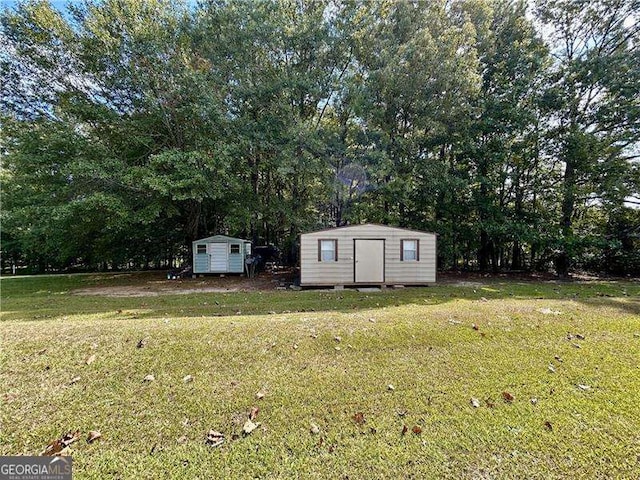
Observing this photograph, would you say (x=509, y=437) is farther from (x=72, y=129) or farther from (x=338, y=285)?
(x=72, y=129)

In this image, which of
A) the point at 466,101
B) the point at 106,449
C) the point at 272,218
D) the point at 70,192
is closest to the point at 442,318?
the point at 106,449

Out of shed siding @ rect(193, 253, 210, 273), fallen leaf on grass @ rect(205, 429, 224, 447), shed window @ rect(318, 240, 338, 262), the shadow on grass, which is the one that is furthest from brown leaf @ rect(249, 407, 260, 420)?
shed siding @ rect(193, 253, 210, 273)

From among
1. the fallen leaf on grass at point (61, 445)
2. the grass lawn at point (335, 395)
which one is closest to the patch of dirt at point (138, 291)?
the grass lawn at point (335, 395)

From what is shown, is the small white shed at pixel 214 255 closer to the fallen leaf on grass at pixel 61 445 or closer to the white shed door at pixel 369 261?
the white shed door at pixel 369 261

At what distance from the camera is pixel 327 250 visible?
10344 mm

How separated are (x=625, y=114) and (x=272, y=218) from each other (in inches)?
623

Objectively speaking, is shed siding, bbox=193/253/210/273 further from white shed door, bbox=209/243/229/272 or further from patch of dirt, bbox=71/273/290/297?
patch of dirt, bbox=71/273/290/297

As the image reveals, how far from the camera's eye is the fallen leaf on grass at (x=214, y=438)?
95.7 inches

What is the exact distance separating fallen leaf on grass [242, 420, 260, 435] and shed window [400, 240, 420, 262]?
28.5 ft

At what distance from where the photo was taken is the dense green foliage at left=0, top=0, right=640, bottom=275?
11.2 metres

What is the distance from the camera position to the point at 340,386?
3156mm

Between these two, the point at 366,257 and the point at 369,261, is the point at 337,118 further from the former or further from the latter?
the point at 369,261

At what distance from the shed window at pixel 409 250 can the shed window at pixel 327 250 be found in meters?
2.39

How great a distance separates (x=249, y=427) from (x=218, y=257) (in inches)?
450
